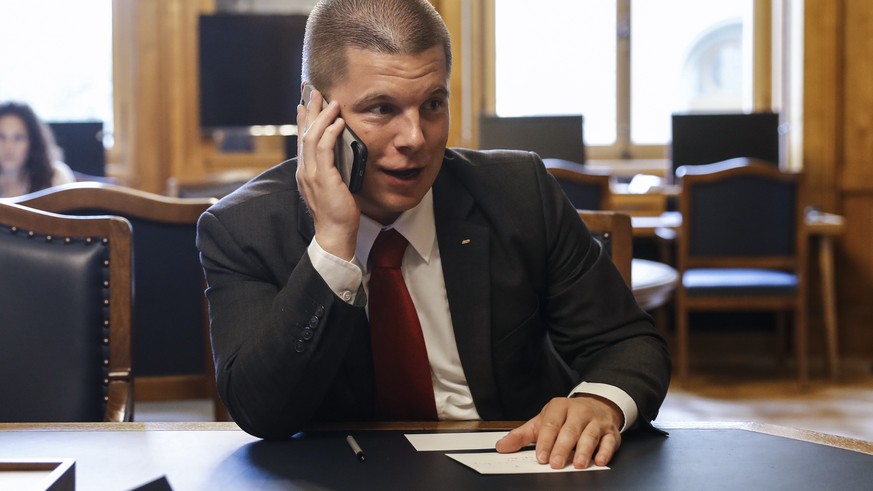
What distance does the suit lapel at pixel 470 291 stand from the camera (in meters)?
1.50

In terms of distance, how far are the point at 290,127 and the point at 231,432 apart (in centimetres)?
406

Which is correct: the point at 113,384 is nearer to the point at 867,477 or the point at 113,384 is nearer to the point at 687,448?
the point at 687,448

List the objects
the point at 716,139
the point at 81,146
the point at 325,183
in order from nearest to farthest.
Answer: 1. the point at 325,183
2. the point at 81,146
3. the point at 716,139

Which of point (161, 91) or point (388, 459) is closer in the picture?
point (388, 459)

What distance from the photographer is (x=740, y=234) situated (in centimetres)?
489

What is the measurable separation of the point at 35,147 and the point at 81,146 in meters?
0.50

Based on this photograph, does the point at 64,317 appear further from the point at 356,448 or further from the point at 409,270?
the point at 356,448

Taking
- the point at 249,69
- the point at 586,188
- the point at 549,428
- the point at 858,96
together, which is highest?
the point at 249,69

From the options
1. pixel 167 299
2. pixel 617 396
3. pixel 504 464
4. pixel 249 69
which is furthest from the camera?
pixel 249 69

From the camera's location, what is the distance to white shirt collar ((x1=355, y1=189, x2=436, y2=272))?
4.91 feet

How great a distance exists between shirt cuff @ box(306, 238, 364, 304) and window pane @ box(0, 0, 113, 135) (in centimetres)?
479

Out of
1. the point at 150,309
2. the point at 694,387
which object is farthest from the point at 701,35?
the point at 150,309

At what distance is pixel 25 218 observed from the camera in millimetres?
1515

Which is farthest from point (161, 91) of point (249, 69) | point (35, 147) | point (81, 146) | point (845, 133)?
point (845, 133)
